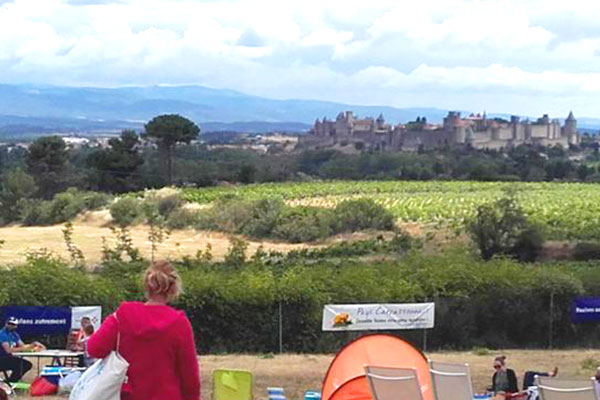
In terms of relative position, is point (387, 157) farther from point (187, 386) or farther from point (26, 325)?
point (187, 386)

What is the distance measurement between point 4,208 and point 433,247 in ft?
124

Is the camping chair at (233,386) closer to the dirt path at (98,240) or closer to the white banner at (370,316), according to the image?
the white banner at (370,316)

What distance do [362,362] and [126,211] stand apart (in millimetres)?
56786

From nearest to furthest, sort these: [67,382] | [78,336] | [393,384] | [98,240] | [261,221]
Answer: [393,384]
[67,382]
[78,336]
[98,240]
[261,221]

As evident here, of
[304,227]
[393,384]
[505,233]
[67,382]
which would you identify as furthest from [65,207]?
[393,384]

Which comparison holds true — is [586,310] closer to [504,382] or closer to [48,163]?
[504,382]

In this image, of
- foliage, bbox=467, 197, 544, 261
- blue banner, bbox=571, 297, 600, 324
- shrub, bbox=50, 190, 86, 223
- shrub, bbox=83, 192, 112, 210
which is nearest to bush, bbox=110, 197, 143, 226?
shrub, bbox=83, 192, 112, 210

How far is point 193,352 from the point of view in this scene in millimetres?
4324

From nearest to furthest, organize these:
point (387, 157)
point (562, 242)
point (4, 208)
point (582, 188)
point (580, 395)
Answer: point (580, 395)
point (562, 242)
point (4, 208)
point (582, 188)
point (387, 157)

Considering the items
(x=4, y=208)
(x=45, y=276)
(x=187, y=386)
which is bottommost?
(x=4, y=208)

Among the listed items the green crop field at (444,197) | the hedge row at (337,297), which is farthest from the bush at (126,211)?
the hedge row at (337,297)

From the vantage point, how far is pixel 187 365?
4.32 meters

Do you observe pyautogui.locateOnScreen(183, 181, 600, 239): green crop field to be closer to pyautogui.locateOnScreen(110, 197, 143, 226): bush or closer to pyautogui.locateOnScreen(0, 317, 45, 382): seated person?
pyautogui.locateOnScreen(110, 197, 143, 226): bush

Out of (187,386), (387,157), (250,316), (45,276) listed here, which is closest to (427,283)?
(250,316)
